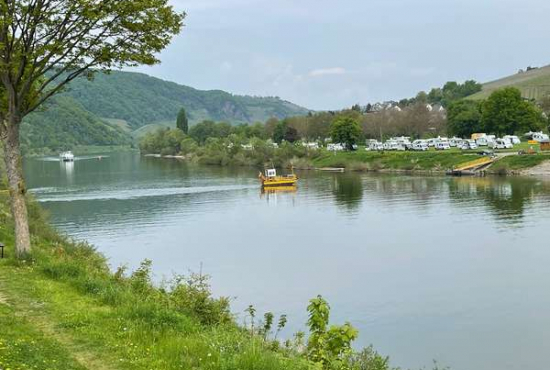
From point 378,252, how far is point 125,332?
30359mm

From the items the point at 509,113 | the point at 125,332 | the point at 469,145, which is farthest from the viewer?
the point at 509,113

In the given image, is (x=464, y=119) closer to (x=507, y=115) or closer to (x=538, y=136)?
(x=507, y=115)

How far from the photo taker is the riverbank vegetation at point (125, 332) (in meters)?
9.55

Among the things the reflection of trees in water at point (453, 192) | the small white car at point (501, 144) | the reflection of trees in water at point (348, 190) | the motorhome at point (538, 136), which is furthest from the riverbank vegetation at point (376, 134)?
the reflection of trees in water at point (348, 190)

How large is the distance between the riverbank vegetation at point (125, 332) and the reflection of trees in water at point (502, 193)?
40763 millimetres

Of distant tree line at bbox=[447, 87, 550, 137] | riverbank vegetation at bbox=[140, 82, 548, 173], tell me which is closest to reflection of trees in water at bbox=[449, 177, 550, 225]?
riverbank vegetation at bbox=[140, 82, 548, 173]

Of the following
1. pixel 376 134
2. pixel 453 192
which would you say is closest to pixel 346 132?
pixel 376 134

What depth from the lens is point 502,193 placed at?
222 ft

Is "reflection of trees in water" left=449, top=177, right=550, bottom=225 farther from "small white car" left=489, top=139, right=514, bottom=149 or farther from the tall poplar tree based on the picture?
the tall poplar tree

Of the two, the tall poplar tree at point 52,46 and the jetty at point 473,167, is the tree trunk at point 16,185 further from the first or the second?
the jetty at point 473,167

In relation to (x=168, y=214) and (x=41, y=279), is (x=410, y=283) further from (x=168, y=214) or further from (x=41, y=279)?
(x=168, y=214)

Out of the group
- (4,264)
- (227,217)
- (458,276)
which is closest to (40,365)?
(4,264)

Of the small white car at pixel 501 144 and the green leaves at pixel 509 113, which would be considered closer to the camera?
the small white car at pixel 501 144

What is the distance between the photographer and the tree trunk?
57.8 ft
